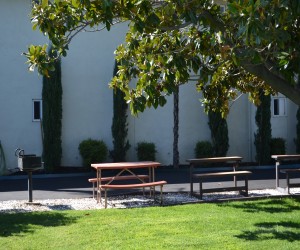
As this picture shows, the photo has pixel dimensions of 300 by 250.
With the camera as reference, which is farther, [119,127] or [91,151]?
[119,127]

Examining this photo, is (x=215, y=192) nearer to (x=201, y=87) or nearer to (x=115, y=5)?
(x=201, y=87)

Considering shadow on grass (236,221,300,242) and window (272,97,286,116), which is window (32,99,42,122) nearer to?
window (272,97,286,116)

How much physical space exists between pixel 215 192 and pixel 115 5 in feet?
21.3

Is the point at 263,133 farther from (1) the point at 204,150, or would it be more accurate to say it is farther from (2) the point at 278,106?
(1) the point at 204,150

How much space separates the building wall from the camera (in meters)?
19.3

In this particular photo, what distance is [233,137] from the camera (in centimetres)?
2172

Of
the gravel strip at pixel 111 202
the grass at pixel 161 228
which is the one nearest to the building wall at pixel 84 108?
the gravel strip at pixel 111 202

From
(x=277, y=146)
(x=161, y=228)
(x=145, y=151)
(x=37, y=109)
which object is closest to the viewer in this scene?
(x=161, y=228)

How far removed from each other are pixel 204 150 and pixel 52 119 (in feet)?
17.8

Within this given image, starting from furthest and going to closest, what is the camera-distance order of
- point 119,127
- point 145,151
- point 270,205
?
1. point 145,151
2. point 119,127
3. point 270,205

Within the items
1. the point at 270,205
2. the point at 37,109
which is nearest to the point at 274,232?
the point at 270,205

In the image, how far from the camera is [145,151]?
20.2m

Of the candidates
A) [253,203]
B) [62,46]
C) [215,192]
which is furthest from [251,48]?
[215,192]

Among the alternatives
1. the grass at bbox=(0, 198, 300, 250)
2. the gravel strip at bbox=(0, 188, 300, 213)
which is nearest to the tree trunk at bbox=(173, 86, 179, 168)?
the gravel strip at bbox=(0, 188, 300, 213)
